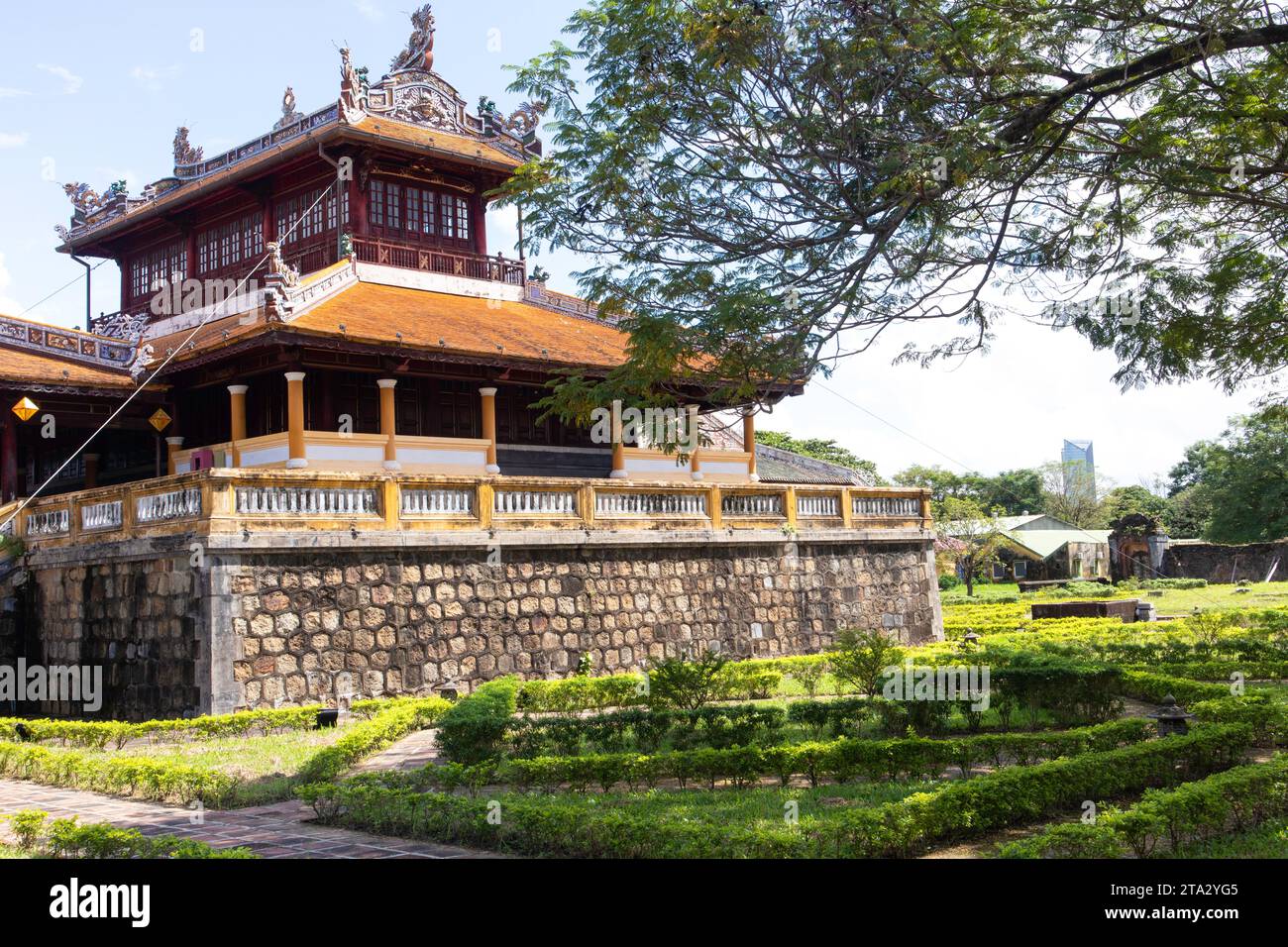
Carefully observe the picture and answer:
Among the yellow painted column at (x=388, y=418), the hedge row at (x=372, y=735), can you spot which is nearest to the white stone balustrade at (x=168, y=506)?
the hedge row at (x=372, y=735)

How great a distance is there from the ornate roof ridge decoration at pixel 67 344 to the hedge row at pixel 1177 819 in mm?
20082

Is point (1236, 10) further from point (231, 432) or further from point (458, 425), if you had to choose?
point (231, 432)

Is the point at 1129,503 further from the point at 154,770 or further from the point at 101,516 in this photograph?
the point at 154,770

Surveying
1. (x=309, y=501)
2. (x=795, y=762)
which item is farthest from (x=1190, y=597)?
(x=795, y=762)

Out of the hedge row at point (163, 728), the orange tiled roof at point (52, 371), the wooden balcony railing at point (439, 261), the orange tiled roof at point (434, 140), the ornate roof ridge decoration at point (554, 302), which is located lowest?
the hedge row at point (163, 728)

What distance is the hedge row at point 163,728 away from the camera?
44.1ft

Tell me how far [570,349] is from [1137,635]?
41.1 feet

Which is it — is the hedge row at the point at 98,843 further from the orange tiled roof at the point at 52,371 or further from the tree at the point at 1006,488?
the tree at the point at 1006,488

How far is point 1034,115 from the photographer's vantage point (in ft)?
35.2

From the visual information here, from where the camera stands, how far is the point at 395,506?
16594mm

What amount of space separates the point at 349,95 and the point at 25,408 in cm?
924

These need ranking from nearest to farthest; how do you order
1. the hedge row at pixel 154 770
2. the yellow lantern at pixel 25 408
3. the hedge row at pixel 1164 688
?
the hedge row at pixel 154 770
the hedge row at pixel 1164 688
the yellow lantern at pixel 25 408

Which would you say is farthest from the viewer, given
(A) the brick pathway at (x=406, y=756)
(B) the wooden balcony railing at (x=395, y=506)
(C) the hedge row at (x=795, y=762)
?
(B) the wooden balcony railing at (x=395, y=506)
